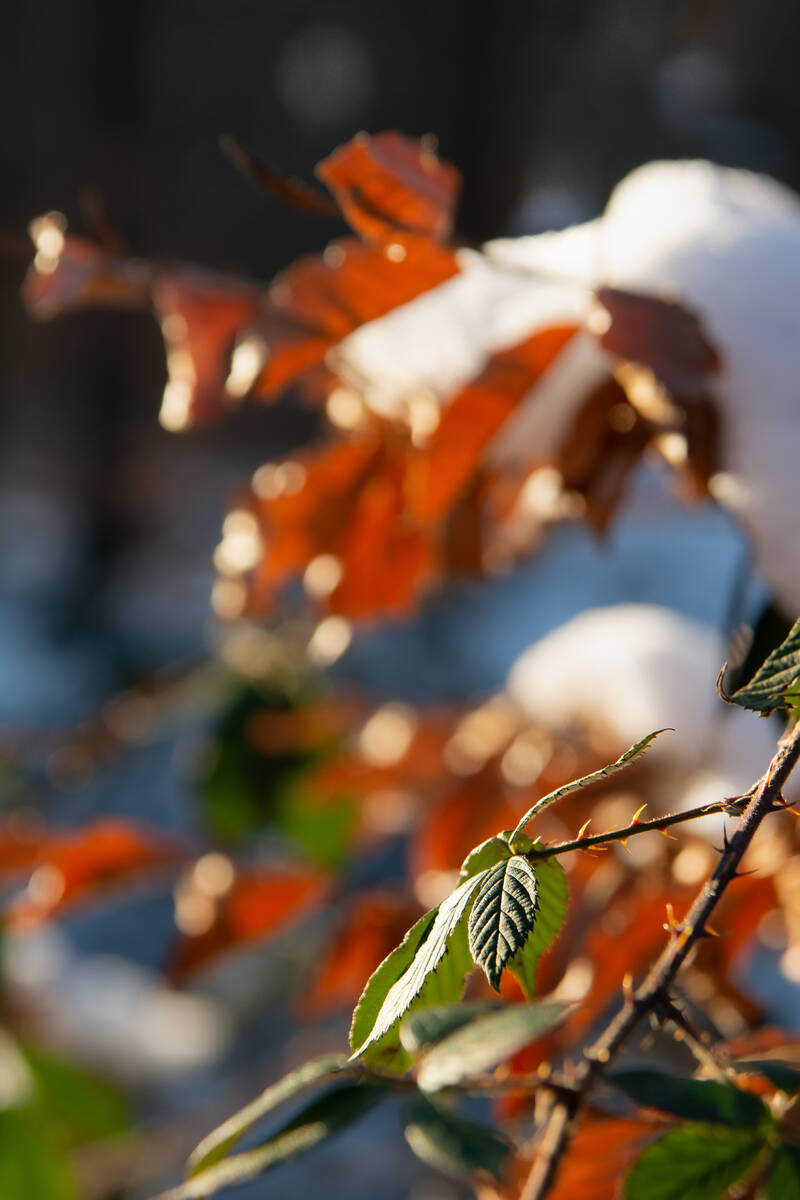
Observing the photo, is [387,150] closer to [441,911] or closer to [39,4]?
[441,911]

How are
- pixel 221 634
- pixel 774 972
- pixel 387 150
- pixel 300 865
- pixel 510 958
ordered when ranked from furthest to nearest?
pixel 221 634 → pixel 774 972 → pixel 300 865 → pixel 387 150 → pixel 510 958

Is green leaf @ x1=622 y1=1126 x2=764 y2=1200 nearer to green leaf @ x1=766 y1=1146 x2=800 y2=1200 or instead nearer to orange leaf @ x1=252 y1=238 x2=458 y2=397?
green leaf @ x1=766 y1=1146 x2=800 y2=1200

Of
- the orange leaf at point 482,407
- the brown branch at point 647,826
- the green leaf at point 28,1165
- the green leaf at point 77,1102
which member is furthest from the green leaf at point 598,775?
the green leaf at point 77,1102

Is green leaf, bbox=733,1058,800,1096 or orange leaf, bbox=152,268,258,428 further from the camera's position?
orange leaf, bbox=152,268,258,428

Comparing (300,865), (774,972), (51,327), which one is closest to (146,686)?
(300,865)

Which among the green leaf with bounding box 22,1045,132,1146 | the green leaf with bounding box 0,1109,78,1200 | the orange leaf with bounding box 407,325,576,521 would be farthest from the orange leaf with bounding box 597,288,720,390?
the green leaf with bounding box 22,1045,132,1146

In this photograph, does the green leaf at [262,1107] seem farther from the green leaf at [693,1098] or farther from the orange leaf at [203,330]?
the orange leaf at [203,330]

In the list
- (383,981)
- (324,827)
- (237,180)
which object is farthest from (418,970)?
(237,180)
